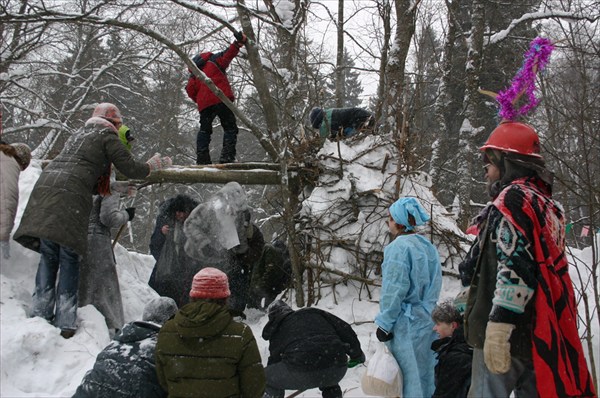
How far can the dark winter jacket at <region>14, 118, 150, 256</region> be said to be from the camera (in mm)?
3834

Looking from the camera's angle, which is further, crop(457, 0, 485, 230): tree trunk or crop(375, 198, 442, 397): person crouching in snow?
crop(457, 0, 485, 230): tree trunk

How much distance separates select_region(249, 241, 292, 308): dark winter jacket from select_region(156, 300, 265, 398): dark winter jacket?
2.76 meters

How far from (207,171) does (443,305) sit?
334cm

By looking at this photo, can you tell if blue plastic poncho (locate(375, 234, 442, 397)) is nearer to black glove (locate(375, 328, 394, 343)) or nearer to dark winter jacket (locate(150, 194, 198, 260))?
black glove (locate(375, 328, 394, 343))

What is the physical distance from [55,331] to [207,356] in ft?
6.49

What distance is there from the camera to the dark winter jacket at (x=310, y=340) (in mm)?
3512

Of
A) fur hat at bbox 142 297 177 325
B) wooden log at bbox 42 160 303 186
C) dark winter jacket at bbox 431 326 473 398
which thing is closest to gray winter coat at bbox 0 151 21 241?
wooden log at bbox 42 160 303 186

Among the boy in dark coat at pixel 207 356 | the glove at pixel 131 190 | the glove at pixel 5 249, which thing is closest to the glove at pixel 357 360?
the boy in dark coat at pixel 207 356

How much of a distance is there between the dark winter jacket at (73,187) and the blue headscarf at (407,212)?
2.36 metres

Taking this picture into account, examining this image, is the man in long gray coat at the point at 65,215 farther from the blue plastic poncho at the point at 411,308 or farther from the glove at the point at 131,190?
the blue plastic poncho at the point at 411,308

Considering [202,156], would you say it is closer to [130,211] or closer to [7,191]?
[130,211]

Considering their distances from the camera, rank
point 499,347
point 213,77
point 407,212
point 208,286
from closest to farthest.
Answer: point 499,347 → point 208,286 → point 407,212 → point 213,77

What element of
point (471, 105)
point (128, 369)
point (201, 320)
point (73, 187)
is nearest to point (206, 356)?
point (201, 320)

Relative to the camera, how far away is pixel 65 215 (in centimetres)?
387
